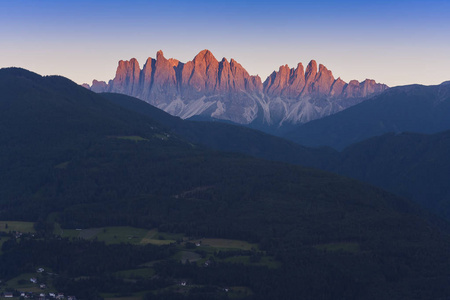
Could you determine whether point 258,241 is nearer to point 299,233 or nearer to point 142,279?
point 299,233

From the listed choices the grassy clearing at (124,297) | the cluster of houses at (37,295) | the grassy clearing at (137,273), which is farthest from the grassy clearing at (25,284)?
the grassy clearing at (137,273)

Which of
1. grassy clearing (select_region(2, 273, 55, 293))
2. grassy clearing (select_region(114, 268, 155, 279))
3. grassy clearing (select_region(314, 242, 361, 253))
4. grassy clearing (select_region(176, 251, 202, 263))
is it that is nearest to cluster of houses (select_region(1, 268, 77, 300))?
grassy clearing (select_region(2, 273, 55, 293))

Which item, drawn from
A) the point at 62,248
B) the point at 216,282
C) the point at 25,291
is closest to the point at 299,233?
the point at 216,282

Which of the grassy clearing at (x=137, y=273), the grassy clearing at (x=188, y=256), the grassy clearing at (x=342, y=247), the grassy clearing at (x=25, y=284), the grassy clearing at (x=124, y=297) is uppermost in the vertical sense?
the grassy clearing at (x=342, y=247)

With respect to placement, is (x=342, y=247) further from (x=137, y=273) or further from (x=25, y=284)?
(x=25, y=284)

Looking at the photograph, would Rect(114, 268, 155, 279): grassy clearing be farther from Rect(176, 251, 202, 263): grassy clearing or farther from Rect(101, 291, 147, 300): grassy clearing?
Rect(176, 251, 202, 263): grassy clearing

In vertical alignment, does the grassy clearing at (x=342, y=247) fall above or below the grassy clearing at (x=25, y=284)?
above

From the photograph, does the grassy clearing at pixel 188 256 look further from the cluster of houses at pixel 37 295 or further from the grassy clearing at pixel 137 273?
the cluster of houses at pixel 37 295

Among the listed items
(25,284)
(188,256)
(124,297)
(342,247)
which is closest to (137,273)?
(124,297)
